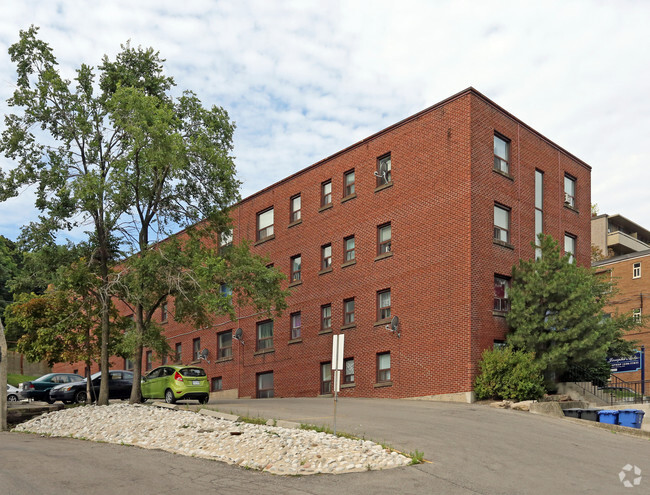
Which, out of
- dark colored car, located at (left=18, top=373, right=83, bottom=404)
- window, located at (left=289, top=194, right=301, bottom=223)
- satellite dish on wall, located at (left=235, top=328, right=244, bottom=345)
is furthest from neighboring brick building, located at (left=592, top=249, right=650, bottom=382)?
dark colored car, located at (left=18, top=373, right=83, bottom=404)

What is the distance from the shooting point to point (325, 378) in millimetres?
34594

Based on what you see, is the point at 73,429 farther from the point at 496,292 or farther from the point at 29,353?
the point at 496,292

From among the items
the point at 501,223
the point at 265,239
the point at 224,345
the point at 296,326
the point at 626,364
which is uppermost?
the point at 265,239

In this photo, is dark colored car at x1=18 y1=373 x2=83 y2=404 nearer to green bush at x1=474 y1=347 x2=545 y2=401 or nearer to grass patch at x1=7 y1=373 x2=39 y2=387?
grass patch at x1=7 y1=373 x2=39 y2=387

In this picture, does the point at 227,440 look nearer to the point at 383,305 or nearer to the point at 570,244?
the point at 383,305

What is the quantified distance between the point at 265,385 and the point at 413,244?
12.9 m

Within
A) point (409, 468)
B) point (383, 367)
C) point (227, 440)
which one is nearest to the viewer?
point (409, 468)

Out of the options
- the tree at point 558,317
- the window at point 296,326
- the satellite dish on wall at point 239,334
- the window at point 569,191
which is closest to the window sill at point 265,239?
the window at point 296,326

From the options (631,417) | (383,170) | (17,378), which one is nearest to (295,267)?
(383,170)

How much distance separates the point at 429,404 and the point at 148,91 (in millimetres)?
16545

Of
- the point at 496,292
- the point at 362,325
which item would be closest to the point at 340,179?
the point at 362,325

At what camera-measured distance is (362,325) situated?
107 feet

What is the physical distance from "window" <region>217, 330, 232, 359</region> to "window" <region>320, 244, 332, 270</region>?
30.1 feet

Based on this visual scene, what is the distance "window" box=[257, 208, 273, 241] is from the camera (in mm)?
40281
